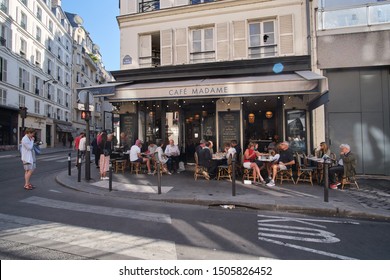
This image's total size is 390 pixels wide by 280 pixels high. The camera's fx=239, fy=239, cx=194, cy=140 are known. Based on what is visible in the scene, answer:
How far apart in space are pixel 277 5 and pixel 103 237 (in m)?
10.5

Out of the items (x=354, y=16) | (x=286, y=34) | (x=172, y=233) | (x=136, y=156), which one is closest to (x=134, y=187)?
(x=136, y=156)

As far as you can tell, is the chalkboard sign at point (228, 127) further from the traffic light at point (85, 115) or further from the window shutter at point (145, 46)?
the traffic light at point (85, 115)

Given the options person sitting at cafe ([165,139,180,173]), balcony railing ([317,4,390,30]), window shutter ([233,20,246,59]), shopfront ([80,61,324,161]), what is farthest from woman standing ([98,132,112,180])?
balcony railing ([317,4,390,30])

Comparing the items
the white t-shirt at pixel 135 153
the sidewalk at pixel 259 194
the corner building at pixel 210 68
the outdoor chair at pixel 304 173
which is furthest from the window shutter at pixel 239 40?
the white t-shirt at pixel 135 153

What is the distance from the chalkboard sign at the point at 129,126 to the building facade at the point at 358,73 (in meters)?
8.23

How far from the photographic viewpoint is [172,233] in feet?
12.8

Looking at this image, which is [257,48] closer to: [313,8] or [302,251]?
[313,8]

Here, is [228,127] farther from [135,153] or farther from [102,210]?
[102,210]

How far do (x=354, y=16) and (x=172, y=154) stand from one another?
899cm

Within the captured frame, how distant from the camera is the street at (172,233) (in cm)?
318

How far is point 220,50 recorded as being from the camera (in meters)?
10.4

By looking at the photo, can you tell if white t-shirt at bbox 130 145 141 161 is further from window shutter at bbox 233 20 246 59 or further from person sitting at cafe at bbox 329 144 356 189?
person sitting at cafe at bbox 329 144 356 189

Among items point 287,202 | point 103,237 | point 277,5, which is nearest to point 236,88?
point 287,202

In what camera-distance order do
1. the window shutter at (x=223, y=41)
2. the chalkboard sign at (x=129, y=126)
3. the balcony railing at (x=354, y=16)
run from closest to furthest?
the balcony railing at (x=354, y=16), the window shutter at (x=223, y=41), the chalkboard sign at (x=129, y=126)
